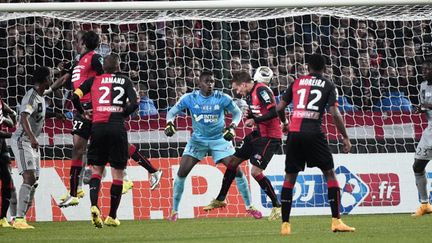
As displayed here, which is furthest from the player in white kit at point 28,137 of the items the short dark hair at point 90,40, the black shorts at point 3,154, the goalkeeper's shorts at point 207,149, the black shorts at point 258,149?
the black shorts at point 258,149

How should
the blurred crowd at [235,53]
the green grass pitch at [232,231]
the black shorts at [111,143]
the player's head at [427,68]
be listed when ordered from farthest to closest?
1. the blurred crowd at [235,53]
2. the player's head at [427,68]
3. the black shorts at [111,143]
4. the green grass pitch at [232,231]

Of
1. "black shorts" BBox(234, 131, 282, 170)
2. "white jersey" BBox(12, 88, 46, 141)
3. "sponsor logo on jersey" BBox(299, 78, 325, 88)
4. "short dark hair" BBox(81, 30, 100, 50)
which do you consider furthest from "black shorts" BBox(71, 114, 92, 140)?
"sponsor logo on jersey" BBox(299, 78, 325, 88)

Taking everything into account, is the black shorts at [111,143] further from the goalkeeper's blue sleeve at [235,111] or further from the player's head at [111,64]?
the goalkeeper's blue sleeve at [235,111]

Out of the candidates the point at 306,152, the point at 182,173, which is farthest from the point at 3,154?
the point at 306,152

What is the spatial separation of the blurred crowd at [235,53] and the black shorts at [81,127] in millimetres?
2996

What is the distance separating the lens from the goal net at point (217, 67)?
17.7 metres

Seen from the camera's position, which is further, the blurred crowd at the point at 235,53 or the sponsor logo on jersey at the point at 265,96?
the blurred crowd at the point at 235,53

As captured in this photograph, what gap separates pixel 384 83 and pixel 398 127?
1769mm

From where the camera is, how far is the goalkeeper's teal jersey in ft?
54.8

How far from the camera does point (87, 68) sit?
15578 mm

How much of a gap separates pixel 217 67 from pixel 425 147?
4.60m

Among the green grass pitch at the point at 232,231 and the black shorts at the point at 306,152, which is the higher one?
the black shorts at the point at 306,152

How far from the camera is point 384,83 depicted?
64.0 feet

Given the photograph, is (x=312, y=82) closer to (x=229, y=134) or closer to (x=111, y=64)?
(x=111, y=64)
